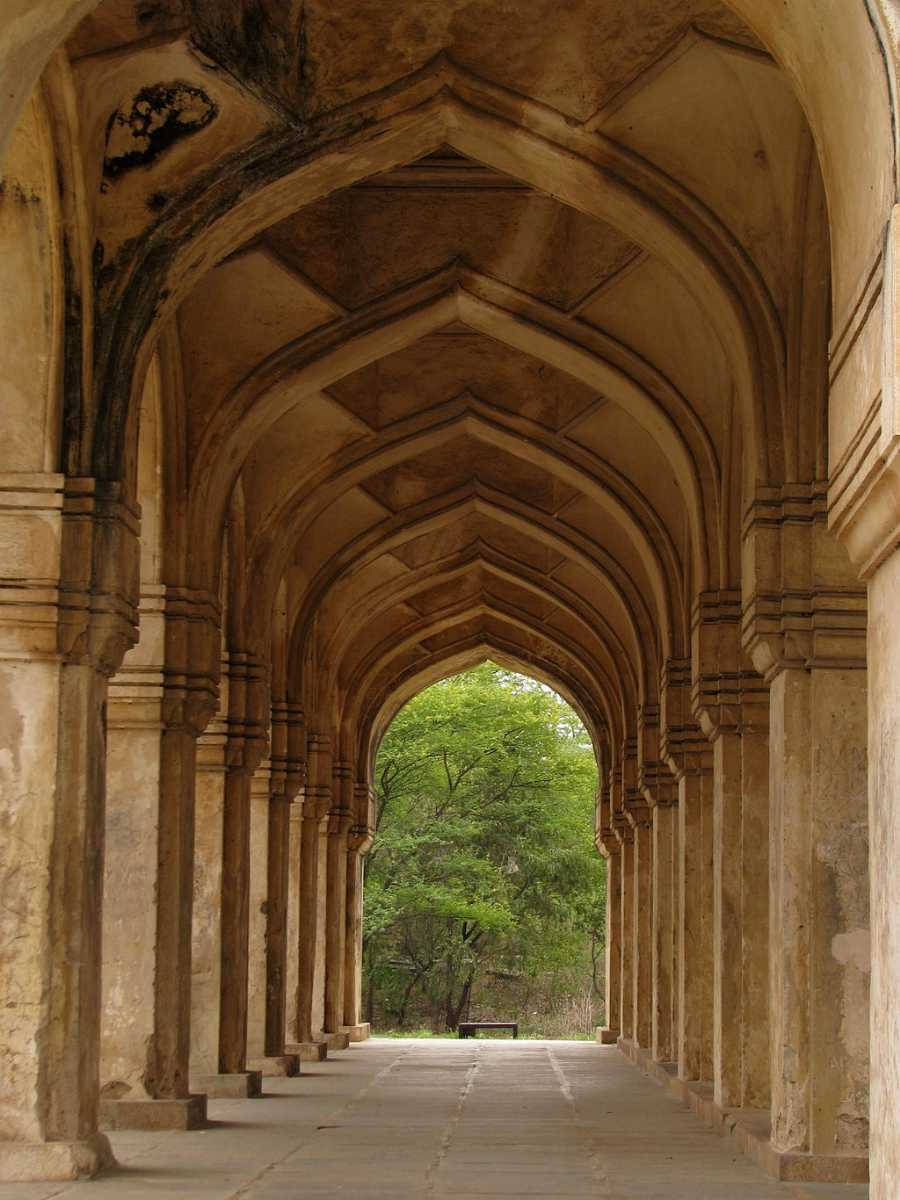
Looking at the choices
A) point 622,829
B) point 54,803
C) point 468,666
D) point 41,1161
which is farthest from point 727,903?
point 468,666

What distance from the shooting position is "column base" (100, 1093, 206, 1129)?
1027cm

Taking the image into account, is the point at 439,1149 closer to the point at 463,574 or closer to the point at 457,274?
the point at 457,274

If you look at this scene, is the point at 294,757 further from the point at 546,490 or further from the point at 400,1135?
the point at 400,1135

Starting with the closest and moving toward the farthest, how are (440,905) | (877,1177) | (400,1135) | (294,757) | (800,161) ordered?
(877,1177) → (800,161) → (400,1135) → (294,757) → (440,905)

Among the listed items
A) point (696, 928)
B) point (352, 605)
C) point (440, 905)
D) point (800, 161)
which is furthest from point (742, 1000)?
point (440, 905)

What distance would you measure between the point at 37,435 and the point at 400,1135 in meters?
4.43

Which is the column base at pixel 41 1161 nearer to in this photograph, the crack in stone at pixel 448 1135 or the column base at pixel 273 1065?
the crack in stone at pixel 448 1135

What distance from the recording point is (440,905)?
36.7m

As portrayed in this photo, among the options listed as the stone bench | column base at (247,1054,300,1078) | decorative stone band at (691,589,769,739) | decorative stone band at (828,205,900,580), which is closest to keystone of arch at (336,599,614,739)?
column base at (247,1054,300,1078)

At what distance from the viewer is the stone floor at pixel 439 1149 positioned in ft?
26.0

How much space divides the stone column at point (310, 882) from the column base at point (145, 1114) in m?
7.27

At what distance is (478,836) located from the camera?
125ft

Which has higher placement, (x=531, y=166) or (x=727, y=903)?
(x=531, y=166)

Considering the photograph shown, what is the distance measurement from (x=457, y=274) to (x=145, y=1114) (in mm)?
5578
